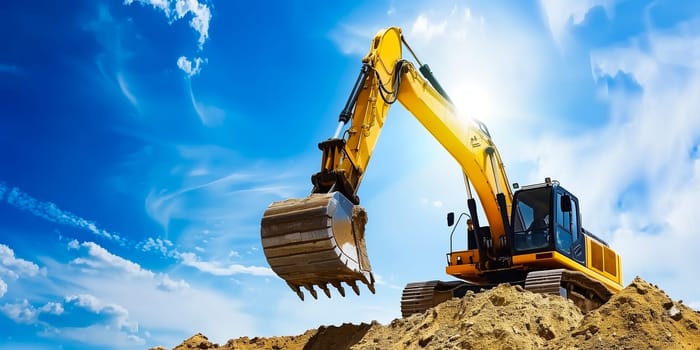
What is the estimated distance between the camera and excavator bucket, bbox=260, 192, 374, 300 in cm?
758

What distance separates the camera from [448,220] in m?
12.1

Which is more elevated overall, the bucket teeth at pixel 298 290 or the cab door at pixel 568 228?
the cab door at pixel 568 228

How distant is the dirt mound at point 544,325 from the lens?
6.34 meters

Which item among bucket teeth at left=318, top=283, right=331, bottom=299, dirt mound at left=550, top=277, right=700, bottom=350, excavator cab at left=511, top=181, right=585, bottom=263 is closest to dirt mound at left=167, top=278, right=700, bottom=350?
dirt mound at left=550, top=277, right=700, bottom=350

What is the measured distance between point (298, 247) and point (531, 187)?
15.9ft

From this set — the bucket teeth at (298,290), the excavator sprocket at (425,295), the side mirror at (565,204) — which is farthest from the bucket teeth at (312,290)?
the side mirror at (565,204)

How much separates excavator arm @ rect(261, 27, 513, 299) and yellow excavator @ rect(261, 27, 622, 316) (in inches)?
0.6

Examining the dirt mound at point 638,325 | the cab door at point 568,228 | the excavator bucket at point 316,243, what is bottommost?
the dirt mound at point 638,325

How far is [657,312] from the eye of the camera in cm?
664

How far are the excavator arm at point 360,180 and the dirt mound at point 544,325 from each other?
942 millimetres

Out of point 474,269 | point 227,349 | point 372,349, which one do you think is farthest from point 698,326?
point 227,349

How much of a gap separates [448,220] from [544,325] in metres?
5.26

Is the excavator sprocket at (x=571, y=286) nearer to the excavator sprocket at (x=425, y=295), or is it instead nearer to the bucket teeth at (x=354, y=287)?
the excavator sprocket at (x=425, y=295)

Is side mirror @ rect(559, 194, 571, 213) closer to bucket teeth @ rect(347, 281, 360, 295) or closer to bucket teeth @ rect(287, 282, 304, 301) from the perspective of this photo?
bucket teeth @ rect(347, 281, 360, 295)
